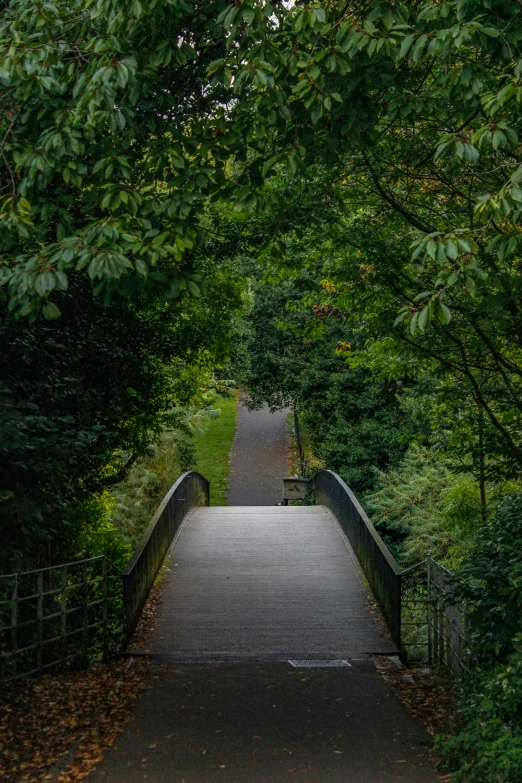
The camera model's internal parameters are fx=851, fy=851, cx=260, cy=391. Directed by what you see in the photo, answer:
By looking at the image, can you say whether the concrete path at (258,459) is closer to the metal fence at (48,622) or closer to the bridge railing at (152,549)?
the bridge railing at (152,549)

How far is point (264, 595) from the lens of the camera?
498 inches

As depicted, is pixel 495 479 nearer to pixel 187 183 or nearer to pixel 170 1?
pixel 187 183

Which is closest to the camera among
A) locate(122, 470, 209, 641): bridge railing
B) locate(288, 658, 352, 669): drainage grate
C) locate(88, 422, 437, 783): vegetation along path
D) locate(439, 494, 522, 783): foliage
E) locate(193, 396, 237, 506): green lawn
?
locate(439, 494, 522, 783): foliage

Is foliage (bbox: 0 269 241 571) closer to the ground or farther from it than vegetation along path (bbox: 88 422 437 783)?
farther from it

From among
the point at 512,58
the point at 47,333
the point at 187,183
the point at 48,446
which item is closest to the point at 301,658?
the point at 48,446

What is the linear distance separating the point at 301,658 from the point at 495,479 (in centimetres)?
304

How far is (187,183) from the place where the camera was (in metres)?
6.16

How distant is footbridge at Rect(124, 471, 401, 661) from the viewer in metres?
10.5

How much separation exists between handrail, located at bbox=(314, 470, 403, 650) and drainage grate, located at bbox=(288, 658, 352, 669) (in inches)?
40.6

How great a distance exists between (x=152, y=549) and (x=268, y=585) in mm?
1890

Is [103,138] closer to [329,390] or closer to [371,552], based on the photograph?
[371,552]

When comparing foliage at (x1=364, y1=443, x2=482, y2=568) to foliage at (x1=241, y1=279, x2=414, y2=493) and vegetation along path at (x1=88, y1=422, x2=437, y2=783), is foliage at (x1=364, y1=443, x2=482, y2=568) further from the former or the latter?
vegetation along path at (x1=88, y1=422, x2=437, y2=783)

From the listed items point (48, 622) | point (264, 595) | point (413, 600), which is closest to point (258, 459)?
point (264, 595)

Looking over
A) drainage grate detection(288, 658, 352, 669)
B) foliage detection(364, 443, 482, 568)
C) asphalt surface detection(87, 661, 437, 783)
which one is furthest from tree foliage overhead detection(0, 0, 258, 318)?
foliage detection(364, 443, 482, 568)
